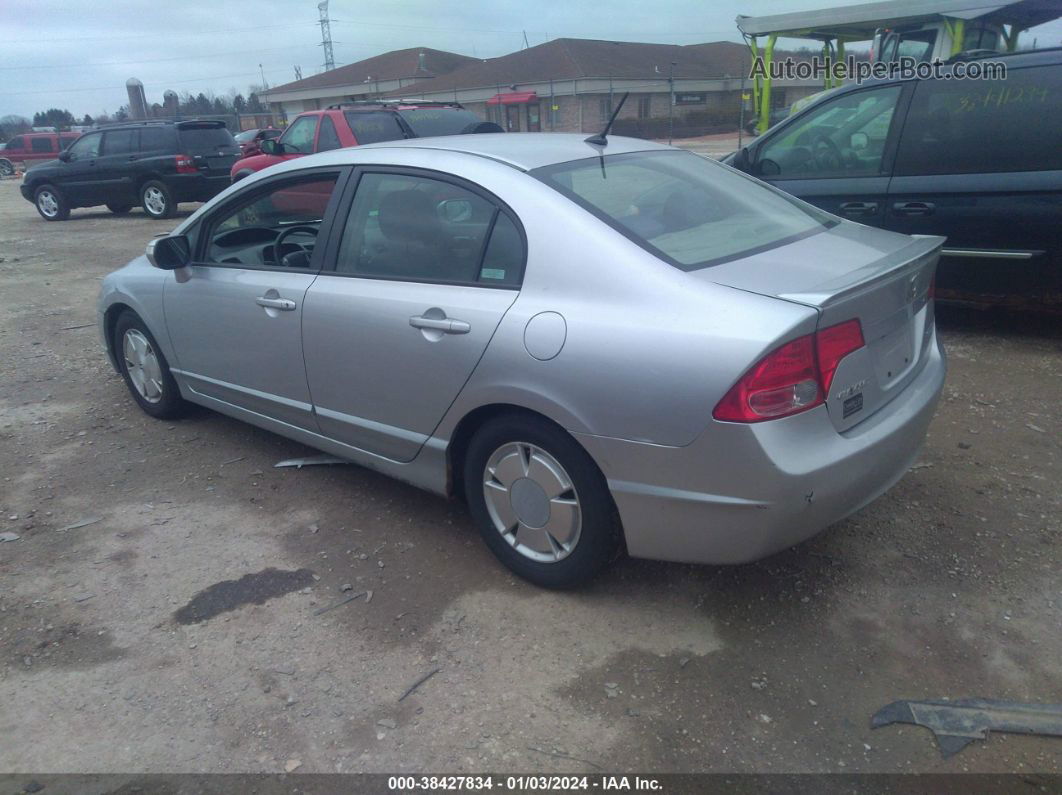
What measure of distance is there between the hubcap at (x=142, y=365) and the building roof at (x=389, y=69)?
4559cm

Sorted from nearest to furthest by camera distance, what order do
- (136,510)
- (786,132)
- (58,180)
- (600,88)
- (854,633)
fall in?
(854,633), (136,510), (786,132), (58,180), (600,88)

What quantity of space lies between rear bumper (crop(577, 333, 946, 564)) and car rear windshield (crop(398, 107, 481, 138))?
9.73 m

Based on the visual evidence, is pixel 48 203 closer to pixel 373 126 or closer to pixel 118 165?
pixel 118 165

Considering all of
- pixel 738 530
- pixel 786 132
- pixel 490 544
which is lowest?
pixel 490 544

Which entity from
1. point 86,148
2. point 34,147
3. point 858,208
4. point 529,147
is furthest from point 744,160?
point 34,147

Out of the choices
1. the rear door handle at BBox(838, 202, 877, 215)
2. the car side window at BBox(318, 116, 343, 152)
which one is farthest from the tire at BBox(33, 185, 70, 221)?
the rear door handle at BBox(838, 202, 877, 215)

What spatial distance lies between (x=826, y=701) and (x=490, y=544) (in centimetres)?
135

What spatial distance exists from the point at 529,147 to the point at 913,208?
3.15 metres

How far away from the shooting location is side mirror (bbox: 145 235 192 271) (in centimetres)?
427

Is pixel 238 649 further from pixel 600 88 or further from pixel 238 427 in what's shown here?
pixel 600 88

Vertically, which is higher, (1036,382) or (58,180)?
(58,180)

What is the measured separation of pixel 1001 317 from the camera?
6129 mm

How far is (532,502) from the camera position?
3.04 meters

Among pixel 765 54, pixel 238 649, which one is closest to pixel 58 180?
pixel 765 54
